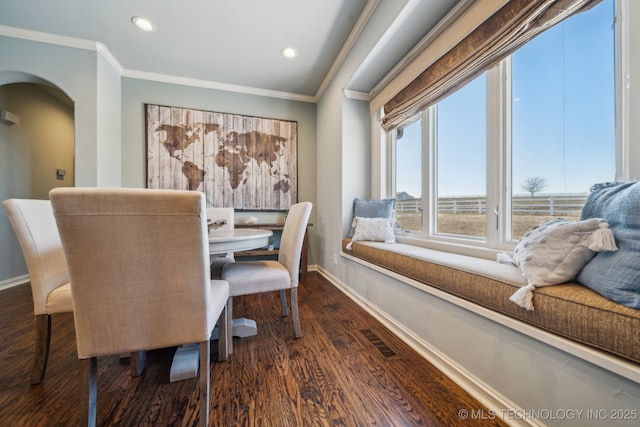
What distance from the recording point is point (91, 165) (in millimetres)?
2424

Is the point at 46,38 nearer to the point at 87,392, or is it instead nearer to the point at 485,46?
the point at 87,392

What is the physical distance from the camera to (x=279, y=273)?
1.57 metres

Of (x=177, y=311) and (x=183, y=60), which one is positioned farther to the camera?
(x=183, y=60)

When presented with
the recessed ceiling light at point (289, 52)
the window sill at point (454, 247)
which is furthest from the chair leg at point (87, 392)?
the recessed ceiling light at point (289, 52)

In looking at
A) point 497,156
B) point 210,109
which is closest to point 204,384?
point 497,156

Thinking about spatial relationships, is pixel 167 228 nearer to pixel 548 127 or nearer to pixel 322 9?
pixel 548 127

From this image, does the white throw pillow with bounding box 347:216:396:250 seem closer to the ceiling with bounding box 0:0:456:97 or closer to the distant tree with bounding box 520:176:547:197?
the distant tree with bounding box 520:176:547:197

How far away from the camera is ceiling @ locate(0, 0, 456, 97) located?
196cm

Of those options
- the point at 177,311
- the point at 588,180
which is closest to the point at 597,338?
the point at 588,180

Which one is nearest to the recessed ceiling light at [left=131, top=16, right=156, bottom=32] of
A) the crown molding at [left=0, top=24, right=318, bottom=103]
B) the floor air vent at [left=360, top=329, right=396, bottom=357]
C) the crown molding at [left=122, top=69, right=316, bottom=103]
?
the crown molding at [left=0, top=24, right=318, bottom=103]

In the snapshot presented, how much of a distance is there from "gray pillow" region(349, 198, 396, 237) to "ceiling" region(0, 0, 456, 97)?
136 cm

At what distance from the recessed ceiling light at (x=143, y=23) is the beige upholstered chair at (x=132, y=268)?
2.41 m

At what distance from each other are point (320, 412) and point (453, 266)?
3.21ft

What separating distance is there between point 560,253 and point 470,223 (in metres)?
0.91
